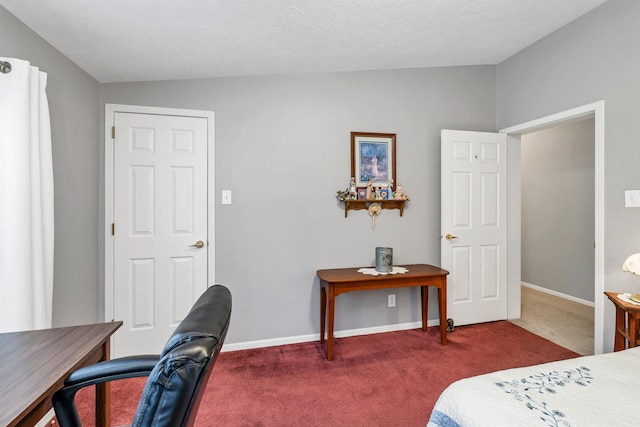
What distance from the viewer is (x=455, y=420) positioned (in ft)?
3.47

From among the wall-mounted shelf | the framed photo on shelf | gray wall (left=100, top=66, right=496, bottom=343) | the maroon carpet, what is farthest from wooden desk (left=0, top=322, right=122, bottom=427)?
the framed photo on shelf

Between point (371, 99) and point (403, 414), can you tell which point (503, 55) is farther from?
point (403, 414)

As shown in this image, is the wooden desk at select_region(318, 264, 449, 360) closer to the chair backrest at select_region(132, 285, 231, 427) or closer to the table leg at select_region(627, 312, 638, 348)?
the table leg at select_region(627, 312, 638, 348)

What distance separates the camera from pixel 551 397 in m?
1.04

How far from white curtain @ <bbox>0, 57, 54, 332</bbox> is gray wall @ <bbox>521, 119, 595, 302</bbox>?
513cm

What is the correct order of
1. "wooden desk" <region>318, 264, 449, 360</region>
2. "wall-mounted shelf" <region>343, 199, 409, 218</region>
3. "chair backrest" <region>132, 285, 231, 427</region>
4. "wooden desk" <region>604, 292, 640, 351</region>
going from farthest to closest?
"wall-mounted shelf" <region>343, 199, 409, 218</region> < "wooden desk" <region>318, 264, 449, 360</region> < "wooden desk" <region>604, 292, 640, 351</region> < "chair backrest" <region>132, 285, 231, 427</region>

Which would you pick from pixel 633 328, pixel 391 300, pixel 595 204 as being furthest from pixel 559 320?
pixel 391 300

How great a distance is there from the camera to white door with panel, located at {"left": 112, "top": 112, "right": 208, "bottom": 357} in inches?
95.5

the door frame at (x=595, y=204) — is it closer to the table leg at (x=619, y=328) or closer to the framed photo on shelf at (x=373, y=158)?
the table leg at (x=619, y=328)

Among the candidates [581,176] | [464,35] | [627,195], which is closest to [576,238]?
[581,176]

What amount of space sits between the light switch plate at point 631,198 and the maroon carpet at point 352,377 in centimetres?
126

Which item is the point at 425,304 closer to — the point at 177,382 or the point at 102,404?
the point at 102,404

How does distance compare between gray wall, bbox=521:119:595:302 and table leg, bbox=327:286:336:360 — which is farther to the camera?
gray wall, bbox=521:119:595:302

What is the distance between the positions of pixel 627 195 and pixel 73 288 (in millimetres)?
3899
